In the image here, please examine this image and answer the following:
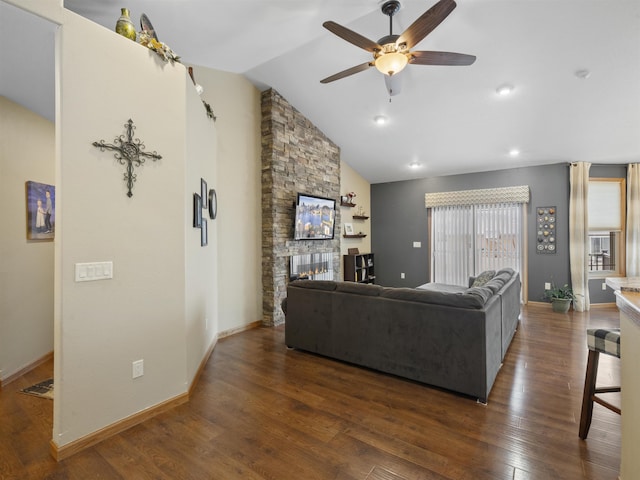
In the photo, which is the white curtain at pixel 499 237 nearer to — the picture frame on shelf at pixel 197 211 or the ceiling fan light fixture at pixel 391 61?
the ceiling fan light fixture at pixel 391 61

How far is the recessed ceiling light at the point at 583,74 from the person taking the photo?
336 centimetres

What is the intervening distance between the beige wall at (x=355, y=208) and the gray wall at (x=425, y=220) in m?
0.16

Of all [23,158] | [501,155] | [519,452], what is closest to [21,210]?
[23,158]

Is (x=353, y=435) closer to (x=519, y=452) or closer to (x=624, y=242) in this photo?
(x=519, y=452)

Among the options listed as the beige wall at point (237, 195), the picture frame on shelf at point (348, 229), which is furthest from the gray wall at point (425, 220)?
the beige wall at point (237, 195)

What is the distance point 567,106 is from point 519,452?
4263mm

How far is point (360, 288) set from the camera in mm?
3045

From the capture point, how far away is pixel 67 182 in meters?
1.84

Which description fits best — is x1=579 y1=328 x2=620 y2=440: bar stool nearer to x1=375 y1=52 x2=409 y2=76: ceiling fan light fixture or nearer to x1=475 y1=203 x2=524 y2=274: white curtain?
x1=375 y1=52 x2=409 y2=76: ceiling fan light fixture

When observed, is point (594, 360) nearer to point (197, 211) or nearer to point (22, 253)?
point (197, 211)

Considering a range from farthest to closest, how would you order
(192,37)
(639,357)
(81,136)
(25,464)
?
1. (192,37)
2. (81,136)
3. (25,464)
4. (639,357)

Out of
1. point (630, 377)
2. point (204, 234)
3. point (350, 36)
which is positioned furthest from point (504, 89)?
point (204, 234)

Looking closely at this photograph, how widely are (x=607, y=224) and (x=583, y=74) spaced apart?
137 inches

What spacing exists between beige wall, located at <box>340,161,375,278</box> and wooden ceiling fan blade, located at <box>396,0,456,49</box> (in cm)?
418
